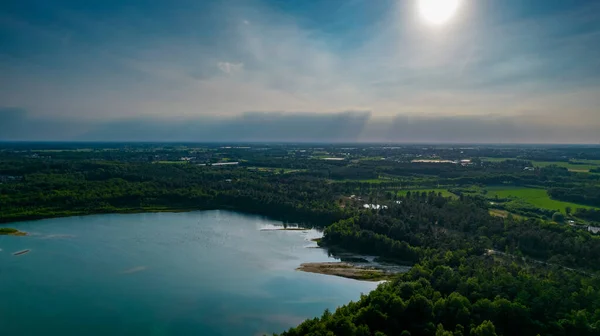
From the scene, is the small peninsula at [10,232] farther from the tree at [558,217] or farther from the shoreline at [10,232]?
the tree at [558,217]

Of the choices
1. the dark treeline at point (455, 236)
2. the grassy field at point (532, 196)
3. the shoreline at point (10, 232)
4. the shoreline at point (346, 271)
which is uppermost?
the dark treeline at point (455, 236)

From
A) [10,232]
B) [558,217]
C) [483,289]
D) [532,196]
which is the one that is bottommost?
[10,232]

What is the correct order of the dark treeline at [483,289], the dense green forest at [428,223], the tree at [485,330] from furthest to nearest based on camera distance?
1. the dense green forest at [428,223]
2. the dark treeline at [483,289]
3. the tree at [485,330]

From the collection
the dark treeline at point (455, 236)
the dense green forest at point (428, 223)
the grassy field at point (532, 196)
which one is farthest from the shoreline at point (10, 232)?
the grassy field at point (532, 196)

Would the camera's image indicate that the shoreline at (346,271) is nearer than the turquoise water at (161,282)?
No

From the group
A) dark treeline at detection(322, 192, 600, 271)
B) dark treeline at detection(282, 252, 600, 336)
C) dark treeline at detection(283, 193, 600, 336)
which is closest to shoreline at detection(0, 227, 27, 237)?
dark treeline at detection(322, 192, 600, 271)

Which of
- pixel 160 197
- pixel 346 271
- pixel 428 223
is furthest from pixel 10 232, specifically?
pixel 428 223

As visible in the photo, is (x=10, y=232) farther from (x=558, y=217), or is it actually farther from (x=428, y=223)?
(x=558, y=217)
